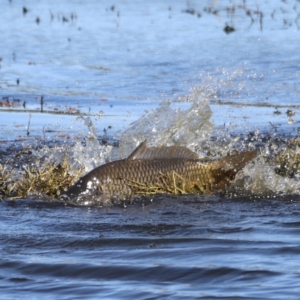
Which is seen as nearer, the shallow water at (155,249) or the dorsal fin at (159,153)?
the shallow water at (155,249)

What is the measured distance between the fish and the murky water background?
0.49 feet

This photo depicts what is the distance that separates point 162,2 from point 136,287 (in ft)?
79.0

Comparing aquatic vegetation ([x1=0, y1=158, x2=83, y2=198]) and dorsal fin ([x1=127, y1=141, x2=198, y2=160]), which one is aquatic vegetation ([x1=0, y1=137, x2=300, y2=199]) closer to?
aquatic vegetation ([x1=0, y1=158, x2=83, y2=198])

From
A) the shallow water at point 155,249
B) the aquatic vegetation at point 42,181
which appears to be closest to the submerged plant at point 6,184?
the aquatic vegetation at point 42,181

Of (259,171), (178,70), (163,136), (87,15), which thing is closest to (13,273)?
(259,171)

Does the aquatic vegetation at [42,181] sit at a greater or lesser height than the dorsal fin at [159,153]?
lesser

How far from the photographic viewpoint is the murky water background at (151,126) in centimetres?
618

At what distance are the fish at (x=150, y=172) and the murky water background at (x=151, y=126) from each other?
151 millimetres

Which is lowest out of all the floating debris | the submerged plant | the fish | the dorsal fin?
the submerged plant

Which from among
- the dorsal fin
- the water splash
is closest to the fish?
the dorsal fin

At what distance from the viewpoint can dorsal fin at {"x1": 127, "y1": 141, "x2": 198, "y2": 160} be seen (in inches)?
325

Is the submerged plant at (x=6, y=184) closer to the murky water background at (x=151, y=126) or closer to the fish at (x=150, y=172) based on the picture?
the murky water background at (x=151, y=126)

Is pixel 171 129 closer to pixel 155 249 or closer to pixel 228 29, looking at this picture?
pixel 155 249

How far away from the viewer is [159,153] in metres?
8.39
